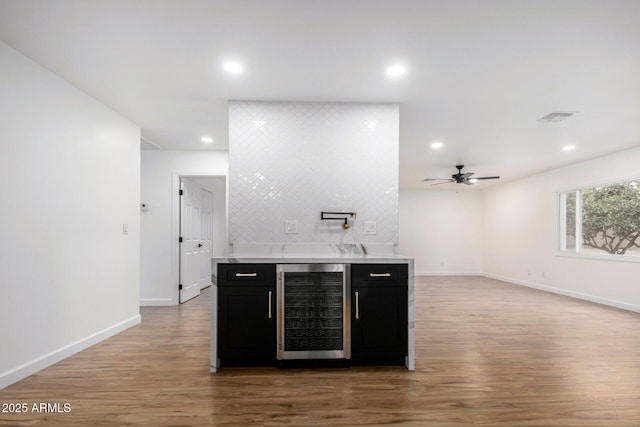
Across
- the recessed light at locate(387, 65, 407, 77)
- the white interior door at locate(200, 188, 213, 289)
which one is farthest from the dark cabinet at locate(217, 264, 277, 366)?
the white interior door at locate(200, 188, 213, 289)

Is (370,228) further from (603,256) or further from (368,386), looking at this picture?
(603,256)

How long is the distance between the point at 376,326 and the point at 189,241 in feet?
13.4

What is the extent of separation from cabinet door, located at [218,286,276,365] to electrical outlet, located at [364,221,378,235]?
1.21 metres

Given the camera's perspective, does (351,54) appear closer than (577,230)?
Yes

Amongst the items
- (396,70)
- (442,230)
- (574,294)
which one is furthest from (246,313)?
(442,230)

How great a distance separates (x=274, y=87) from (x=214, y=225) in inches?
215

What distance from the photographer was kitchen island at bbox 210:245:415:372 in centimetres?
295

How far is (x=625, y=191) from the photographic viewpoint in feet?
18.6

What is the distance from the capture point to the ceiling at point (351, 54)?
2168mm

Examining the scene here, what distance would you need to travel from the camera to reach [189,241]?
600 cm

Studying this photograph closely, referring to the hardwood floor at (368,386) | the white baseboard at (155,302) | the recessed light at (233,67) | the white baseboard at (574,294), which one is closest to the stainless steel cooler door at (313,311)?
the hardwood floor at (368,386)

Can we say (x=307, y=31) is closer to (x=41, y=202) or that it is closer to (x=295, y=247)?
(x=295, y=247)

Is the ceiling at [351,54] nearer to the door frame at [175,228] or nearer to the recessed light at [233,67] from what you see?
the recessed light at [233,67]

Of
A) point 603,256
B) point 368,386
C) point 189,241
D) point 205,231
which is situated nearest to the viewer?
point 368,386
